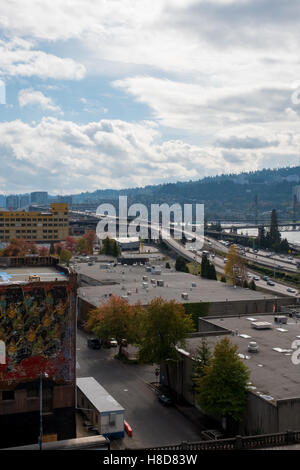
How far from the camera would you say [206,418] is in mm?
14922

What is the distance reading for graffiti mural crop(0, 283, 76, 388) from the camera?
11.3 metres

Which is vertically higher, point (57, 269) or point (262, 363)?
point (57, 269)

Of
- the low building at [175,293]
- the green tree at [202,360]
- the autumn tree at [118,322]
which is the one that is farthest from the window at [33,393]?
the low building at [175,293]

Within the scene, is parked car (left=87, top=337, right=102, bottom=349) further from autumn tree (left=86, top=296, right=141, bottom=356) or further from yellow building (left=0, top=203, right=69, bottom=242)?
yellow building (left=0, top=203, right=69, bottom=242)

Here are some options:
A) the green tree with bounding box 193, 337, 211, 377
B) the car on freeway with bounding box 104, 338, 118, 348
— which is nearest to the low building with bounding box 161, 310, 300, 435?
the green tree with bounding box 193, 337, 211, 377

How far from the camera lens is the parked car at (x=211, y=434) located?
13.4 metres

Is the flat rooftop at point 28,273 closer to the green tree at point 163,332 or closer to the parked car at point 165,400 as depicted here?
the green tree at point 163,332

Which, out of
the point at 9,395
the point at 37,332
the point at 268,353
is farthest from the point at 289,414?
the point at 9,395

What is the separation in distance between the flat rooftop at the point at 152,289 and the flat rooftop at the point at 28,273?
9.63m
